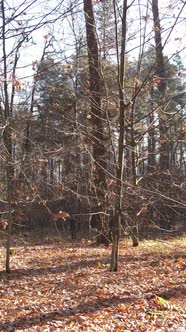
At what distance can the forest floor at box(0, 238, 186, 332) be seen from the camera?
18.1ft

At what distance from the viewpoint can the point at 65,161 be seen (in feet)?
51.1

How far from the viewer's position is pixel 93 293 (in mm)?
6773

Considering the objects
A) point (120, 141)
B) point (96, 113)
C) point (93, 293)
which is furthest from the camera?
point (96, 113)

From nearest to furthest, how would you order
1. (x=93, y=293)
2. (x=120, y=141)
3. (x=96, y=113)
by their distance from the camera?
1. (x=93, y=293)
2. (x=120, y=141)
3. (x=96, y=113)

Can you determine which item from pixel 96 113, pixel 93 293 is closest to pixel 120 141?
pixel 93 293

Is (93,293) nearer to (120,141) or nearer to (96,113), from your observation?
(120,141)

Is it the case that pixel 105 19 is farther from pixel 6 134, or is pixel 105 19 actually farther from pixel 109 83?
pixel 6 134

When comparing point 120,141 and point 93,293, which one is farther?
point 120,141

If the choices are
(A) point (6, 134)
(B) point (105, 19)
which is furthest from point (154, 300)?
(B) point (105, 19)

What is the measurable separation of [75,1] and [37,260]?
7.71 metres

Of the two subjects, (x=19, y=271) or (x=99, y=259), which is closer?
(x=19, y=271)

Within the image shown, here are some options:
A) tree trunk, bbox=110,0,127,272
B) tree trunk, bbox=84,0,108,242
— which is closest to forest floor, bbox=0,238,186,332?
tree trunk, bbox=110,0,127,272

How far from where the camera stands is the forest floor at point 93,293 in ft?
18.1

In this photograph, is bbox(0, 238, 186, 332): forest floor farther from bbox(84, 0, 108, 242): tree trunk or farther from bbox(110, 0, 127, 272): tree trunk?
bbox(84, 0, 108, 242): tree trunk
